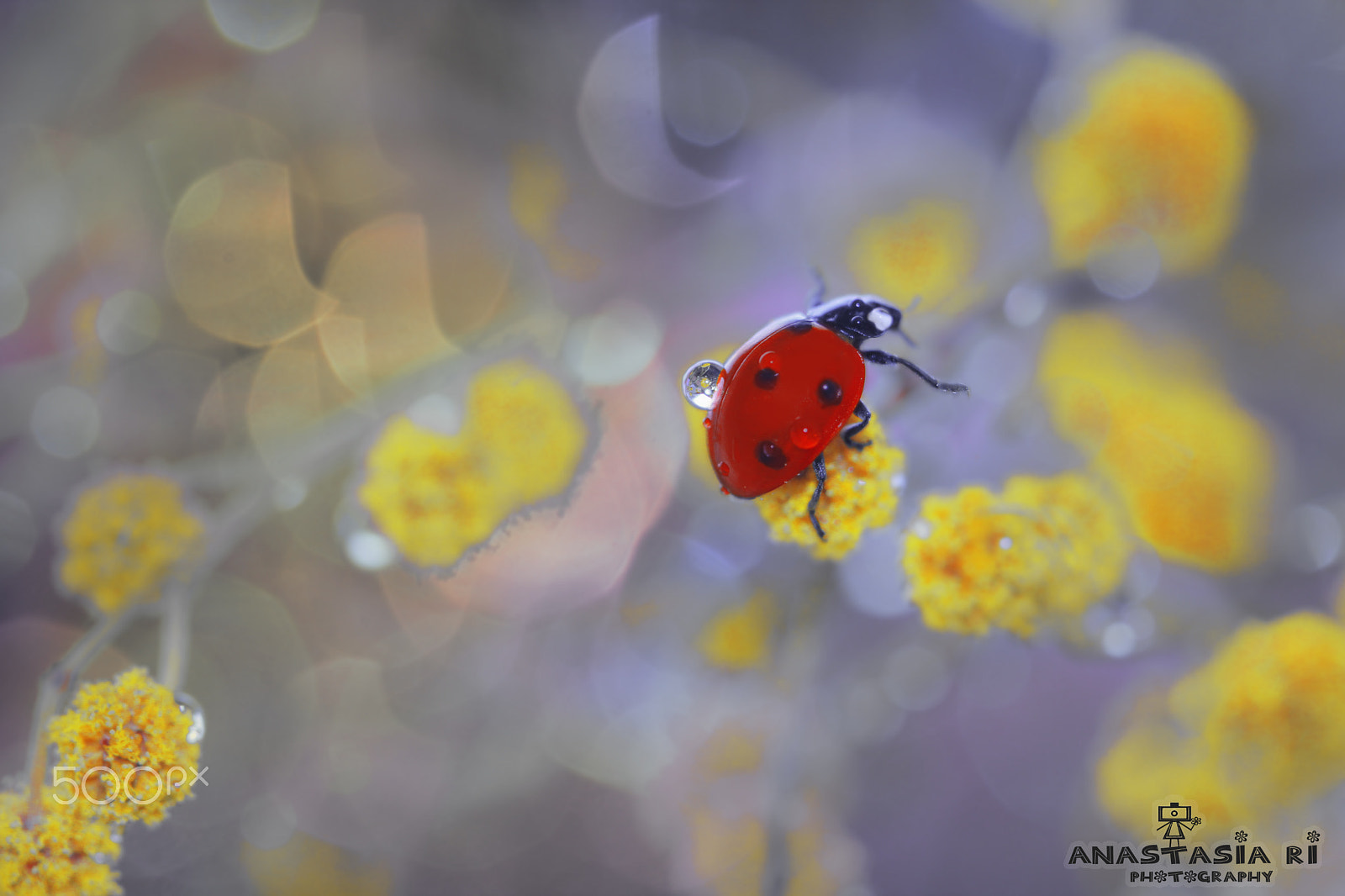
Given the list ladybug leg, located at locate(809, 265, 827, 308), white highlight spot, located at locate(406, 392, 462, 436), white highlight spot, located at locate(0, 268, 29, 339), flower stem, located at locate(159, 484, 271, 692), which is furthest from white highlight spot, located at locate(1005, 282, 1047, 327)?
white highlight spot, located at locate(0, 268, 29, 339)

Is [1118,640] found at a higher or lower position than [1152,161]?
lower

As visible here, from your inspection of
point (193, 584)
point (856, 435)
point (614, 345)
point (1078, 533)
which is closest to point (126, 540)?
point (193, 584)

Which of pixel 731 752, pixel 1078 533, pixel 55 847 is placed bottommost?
pixel 55 847

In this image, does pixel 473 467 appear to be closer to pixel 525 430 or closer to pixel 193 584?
pixel 525 430

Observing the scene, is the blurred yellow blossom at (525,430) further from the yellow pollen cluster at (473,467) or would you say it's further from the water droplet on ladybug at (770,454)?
the water droplet on ladybug at (770,454)

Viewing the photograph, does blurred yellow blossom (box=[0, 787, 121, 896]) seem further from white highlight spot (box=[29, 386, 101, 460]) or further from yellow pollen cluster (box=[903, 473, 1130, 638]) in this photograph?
yellow pollen cluster (box=[903, 473, 1130, 638])

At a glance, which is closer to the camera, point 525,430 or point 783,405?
point 783,405
